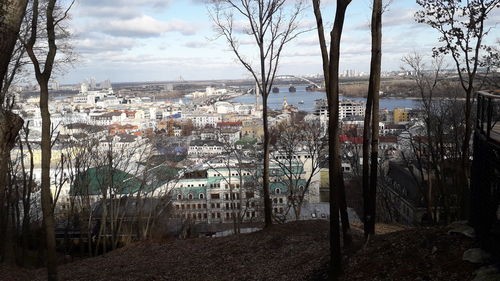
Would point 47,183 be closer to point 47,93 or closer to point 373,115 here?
point 47,93

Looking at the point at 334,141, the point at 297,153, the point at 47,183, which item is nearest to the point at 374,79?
the point at 334,141

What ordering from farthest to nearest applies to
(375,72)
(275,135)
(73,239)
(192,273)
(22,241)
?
(275,135) < (73,239) < (22,241) < (192,273) < (375,72)

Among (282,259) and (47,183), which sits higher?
(47,183)

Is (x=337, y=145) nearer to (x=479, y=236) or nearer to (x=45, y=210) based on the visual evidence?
(x=479, y=236)

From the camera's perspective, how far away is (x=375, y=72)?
6.00 metres

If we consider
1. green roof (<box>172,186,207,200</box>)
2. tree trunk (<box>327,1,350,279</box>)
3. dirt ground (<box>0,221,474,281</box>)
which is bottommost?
green roof (<box>172,186,207,200</box>)

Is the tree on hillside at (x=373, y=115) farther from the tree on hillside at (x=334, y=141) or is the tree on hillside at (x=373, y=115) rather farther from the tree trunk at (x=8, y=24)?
the tree trunk at (x=8, y=24)

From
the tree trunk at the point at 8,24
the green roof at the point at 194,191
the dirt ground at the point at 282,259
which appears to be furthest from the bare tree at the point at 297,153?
the tree trunk at the point at 8,24

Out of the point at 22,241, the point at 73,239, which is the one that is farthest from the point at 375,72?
the point at 73,239

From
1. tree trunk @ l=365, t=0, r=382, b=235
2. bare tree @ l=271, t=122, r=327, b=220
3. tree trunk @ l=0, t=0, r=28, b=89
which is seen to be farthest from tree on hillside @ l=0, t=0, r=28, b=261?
bare tree @ l=271, t=122, r=327, b=220

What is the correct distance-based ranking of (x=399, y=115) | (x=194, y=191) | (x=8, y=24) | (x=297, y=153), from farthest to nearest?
(x=399, y=115), (x=194, y=191), (x=297, y=153), (x=8, y=24)

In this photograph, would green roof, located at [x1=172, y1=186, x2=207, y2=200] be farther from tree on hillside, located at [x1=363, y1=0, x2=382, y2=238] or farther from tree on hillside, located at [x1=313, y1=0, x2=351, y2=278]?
tree on hillside, located at [x1=313, y1=0, x2=351, y2=278]

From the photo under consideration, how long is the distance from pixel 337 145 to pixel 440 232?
1657 mm

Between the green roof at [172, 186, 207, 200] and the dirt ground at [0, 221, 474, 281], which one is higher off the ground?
the dirt ground at [0, 221, 474, 281]
